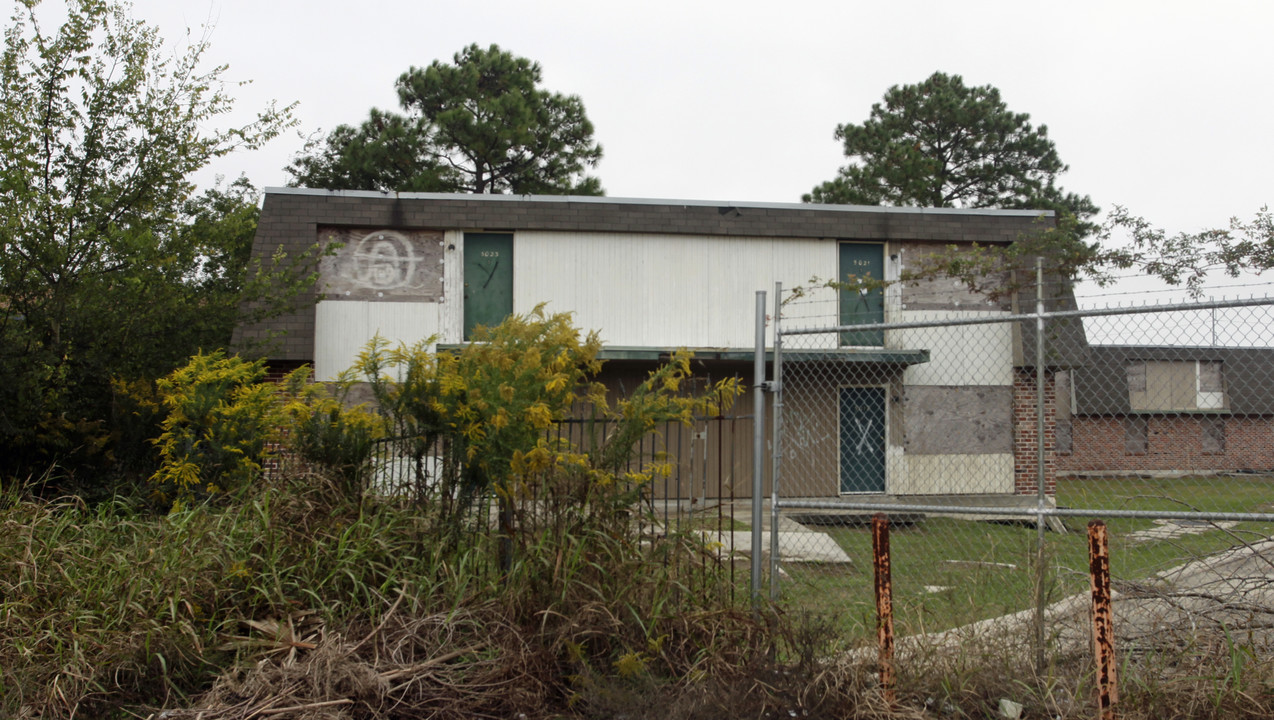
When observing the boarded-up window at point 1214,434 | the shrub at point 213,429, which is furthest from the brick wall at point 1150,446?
the shrub at point 213,429

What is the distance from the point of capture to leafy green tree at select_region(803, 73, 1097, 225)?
107 ft

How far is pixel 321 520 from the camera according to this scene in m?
5.93

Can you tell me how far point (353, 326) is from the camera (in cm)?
1493

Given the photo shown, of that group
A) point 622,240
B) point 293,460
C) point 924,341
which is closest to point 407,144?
point 622,240

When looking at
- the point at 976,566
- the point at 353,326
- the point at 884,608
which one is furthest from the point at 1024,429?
the point at 884,608

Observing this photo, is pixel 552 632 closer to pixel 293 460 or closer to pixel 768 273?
pixel 293 460

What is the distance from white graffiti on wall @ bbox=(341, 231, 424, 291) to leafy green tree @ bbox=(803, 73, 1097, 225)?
66.7 feet

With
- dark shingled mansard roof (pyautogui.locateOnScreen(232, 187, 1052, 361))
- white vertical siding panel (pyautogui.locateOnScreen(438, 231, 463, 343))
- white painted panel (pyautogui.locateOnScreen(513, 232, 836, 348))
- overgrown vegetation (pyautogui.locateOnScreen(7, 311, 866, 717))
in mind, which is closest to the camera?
overgrown vegetation (pyautogui.locateOnScreen(7, 311, 866, 717))

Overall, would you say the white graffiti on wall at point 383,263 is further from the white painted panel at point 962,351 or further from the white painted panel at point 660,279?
the white painted panel at point 962,351

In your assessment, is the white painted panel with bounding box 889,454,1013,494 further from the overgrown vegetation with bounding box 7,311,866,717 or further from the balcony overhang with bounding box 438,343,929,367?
the overgrown vegetation with bounding box 7,311,866,717

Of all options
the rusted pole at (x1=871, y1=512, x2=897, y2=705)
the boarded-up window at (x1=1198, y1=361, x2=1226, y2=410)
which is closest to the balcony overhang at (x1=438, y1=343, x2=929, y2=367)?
the rusted pole at (x1=871, y1=512, x2=897, y2=705)

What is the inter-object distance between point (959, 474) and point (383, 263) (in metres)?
9.90

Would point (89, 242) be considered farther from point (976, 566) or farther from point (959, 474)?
point (959, 474)

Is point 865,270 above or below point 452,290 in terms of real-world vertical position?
above
